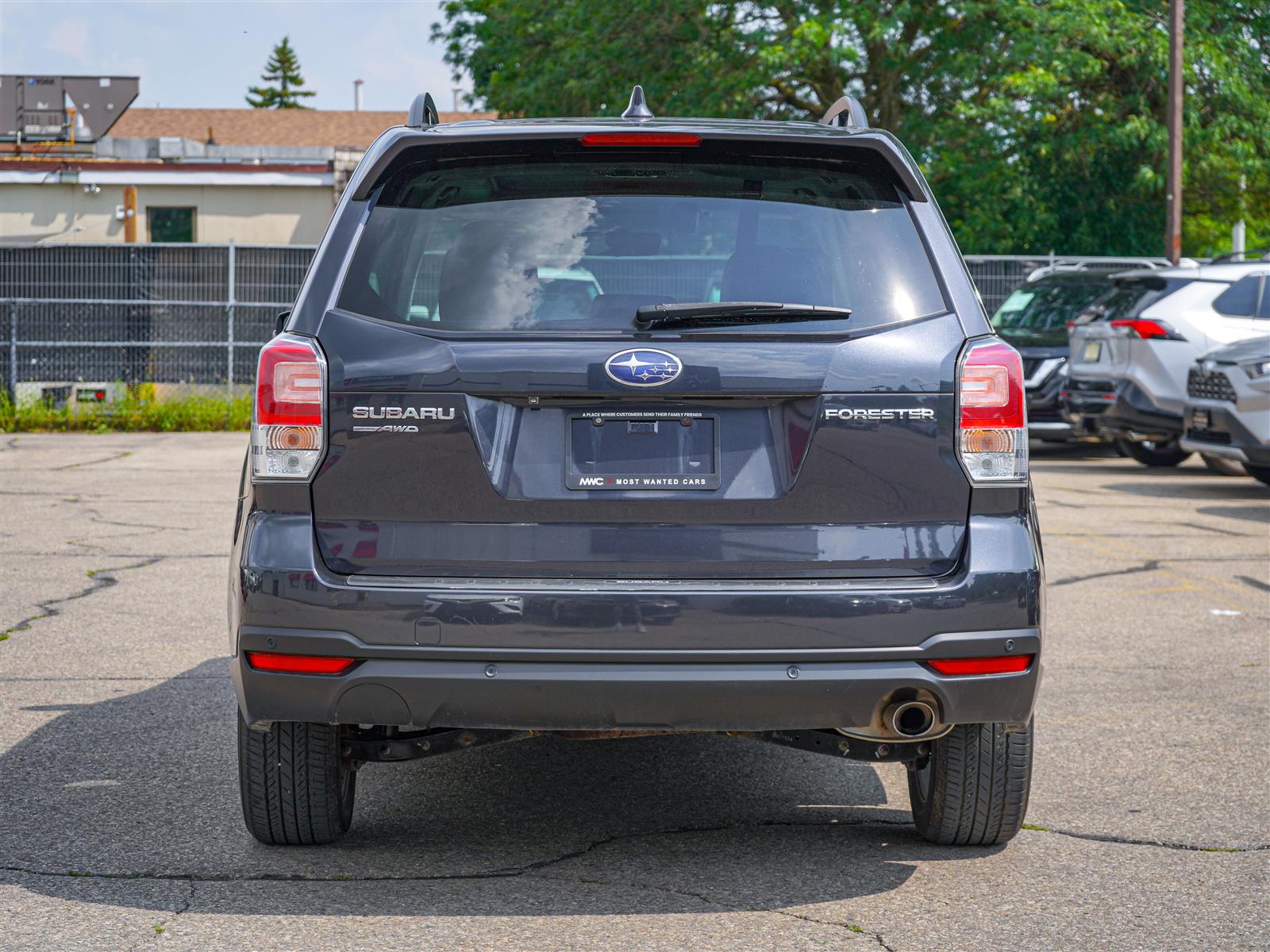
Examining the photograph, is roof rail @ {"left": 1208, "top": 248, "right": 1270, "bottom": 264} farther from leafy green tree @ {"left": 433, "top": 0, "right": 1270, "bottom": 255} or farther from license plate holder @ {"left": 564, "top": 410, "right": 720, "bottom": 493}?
license plate holder @ {"left": 564, "top": 410, "right": 720, "bottom": 493}

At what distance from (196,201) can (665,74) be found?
338 inches

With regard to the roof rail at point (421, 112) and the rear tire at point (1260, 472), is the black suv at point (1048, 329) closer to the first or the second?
the rear tire at point (1260, 472)

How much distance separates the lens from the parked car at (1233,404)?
12.4 meters

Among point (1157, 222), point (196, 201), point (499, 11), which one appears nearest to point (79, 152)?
point (196, 201)

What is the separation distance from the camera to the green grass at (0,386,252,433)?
1930 cm

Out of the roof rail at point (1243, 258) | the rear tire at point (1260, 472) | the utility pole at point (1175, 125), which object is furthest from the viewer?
the utility pole at point (1175, 125)

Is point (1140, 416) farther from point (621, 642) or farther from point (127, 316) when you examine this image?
point (127, 316)

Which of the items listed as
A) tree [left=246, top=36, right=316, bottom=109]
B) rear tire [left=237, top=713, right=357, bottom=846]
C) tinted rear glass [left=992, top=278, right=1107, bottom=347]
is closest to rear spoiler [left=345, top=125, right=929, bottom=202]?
rear tire [left=237, top=713, right=357, bottom=846]

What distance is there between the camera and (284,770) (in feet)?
13.1

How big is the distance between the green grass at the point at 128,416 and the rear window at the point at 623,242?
15.9 meters

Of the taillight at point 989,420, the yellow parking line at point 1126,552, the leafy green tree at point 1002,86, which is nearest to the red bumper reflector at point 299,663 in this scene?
the taillight at point 989,420

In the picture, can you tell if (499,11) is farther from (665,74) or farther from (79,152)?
(79,152)

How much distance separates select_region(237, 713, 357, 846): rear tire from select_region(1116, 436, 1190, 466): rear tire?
13.2 metres

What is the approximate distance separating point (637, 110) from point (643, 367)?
106 cm
